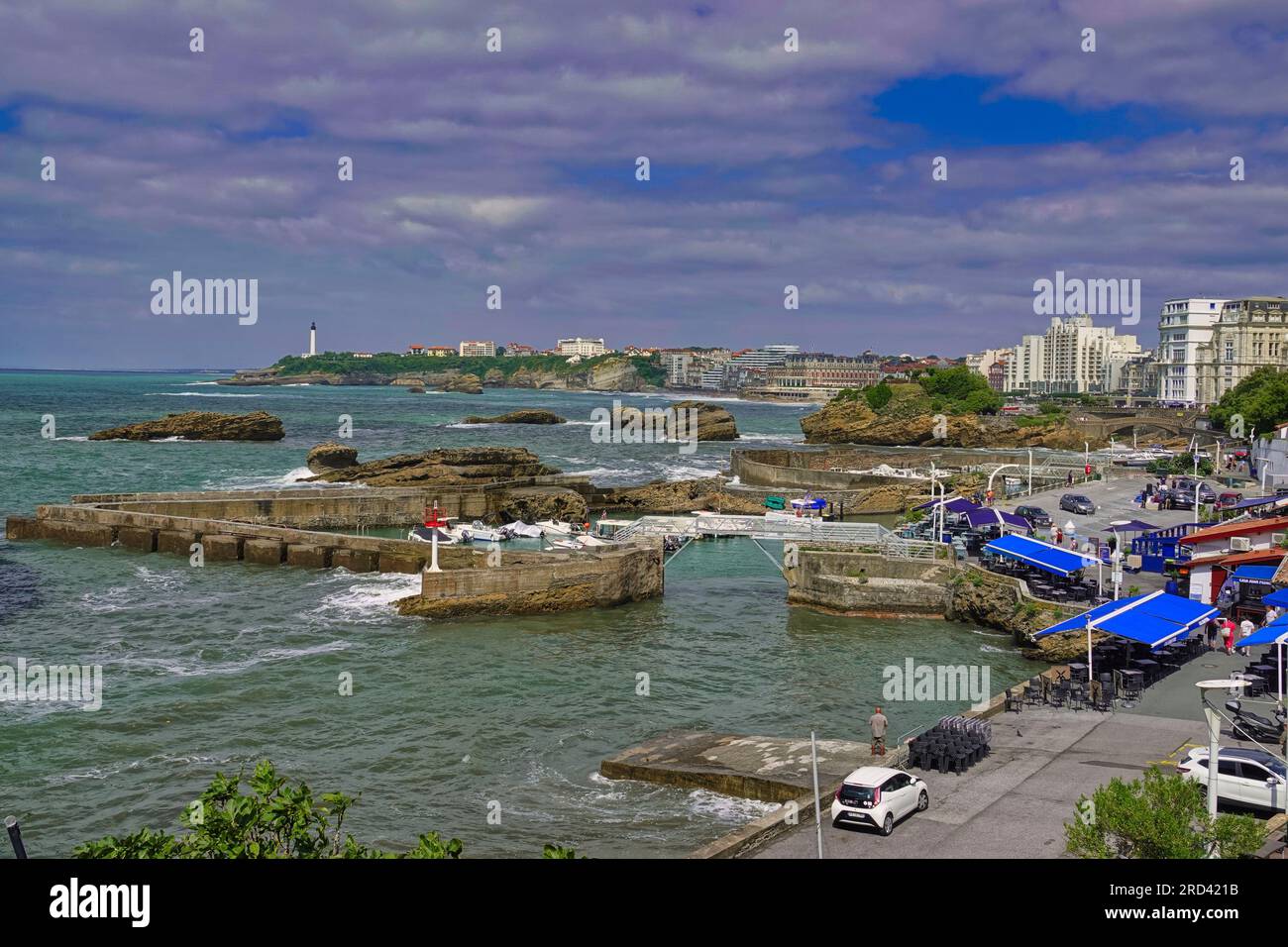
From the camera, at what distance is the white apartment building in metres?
189

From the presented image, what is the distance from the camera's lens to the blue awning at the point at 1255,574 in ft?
103

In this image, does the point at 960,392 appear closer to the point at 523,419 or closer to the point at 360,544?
the point at 523,419

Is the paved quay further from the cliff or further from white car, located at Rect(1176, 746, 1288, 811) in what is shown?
the cliff

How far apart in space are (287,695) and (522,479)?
4268cm

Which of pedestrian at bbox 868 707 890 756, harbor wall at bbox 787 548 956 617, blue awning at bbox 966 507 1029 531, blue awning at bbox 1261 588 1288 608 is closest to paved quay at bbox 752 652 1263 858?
pedestrian at bbox 868 707 890 756

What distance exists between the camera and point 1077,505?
57.1 metres

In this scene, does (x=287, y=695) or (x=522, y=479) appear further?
(x=522, y=479)

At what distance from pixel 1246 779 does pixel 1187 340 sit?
648 ft

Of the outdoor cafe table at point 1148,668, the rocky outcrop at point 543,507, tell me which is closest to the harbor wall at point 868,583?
the outdoor cafe table at point 1148,668

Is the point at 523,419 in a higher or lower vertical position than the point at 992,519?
higher

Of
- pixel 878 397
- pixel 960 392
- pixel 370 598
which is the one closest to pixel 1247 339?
pixel 960 392
